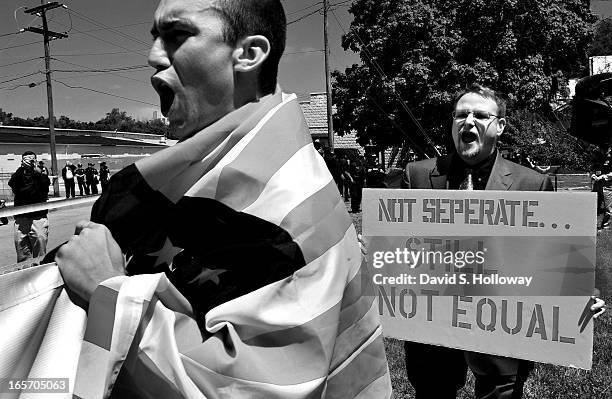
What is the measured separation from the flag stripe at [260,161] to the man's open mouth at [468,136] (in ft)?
6.73

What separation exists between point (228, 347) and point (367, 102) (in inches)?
1062

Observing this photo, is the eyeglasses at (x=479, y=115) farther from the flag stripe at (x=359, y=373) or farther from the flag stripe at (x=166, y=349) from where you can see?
the flag stripe at (x=166, y=349)

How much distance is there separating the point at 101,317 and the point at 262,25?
0.66 m

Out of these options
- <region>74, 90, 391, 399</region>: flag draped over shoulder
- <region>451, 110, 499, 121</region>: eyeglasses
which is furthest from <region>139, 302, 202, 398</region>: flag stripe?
<region>451, 110, 499, 121</region>: eyeglasses

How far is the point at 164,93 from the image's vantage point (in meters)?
1.14

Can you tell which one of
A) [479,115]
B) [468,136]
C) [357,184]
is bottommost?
[357,184]

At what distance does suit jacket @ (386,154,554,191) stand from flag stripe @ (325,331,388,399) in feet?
6.60

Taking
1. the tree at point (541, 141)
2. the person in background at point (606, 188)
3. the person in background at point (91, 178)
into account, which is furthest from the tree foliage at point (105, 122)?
the person in background at point (606, 188)

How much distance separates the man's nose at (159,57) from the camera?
1110mm

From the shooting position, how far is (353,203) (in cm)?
1540

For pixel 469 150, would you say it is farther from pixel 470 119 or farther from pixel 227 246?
pixel 227 246

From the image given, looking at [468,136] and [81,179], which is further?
[81,179]

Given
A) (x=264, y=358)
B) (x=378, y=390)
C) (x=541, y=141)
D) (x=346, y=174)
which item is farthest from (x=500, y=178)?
(x=541, y=141)

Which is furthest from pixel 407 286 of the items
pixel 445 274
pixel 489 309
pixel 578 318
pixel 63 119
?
pixel 63 119
